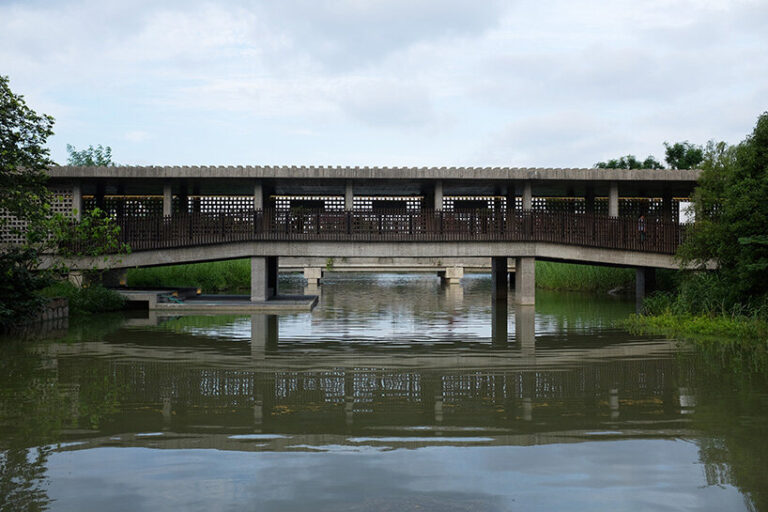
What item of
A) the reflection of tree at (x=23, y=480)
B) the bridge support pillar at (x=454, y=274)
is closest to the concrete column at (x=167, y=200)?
the reflection of tree at (x=23, y=480)

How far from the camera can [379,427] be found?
20.4ft

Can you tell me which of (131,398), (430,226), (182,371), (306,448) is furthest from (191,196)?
(306,448)

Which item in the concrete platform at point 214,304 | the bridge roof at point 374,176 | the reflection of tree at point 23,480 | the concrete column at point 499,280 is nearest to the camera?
the reflection of tree at point 23,480

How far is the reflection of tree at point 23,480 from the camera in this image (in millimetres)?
4285

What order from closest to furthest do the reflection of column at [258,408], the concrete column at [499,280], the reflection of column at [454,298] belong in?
the reflection of column at [258,408], the reflection of column at [454,298], the concrete column at [499,280]

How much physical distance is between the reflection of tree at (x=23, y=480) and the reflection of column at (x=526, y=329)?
24.9 feet

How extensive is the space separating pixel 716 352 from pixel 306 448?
7899 millimetres

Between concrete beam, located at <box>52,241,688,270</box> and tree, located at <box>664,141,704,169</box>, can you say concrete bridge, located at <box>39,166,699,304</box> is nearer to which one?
concrete beam, located at <box>52,241,688,270</box>

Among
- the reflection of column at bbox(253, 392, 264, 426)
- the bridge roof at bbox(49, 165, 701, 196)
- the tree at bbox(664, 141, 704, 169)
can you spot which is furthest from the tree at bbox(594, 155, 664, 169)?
the reflection of column at bbox(253, 392, 264, 426)

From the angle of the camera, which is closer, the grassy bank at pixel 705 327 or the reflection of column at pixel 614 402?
the reflection of column at pixel 614 402

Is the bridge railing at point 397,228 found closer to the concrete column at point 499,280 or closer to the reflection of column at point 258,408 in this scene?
the concrete column at point 499,280

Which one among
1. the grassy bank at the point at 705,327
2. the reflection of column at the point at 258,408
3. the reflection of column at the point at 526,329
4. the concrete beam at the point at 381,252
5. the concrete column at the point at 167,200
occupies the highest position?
the concrete column at the point at 167,200

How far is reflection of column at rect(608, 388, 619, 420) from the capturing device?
6.72 meters

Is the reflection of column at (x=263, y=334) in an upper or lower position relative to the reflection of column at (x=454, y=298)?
lower
